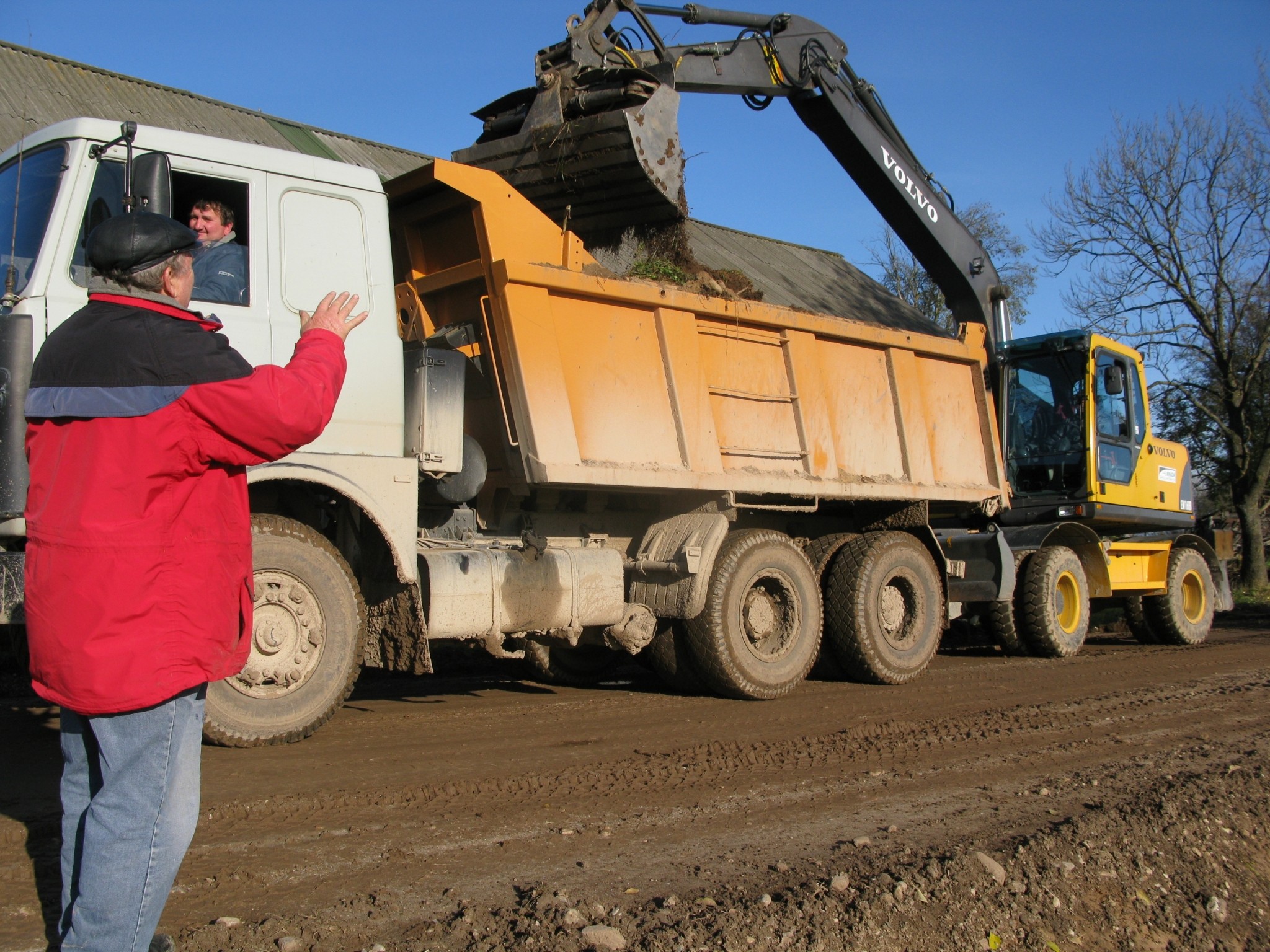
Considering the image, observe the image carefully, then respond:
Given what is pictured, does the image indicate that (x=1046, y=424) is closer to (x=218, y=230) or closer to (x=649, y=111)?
(x=649, y=111)

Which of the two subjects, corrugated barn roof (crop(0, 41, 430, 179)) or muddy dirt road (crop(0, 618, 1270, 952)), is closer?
muddy dirt road (crop(0, 618, 1270, 952))

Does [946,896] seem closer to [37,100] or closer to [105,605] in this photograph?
[105,605]

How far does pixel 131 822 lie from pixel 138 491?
0.73 m

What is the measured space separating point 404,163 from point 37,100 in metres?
6.33

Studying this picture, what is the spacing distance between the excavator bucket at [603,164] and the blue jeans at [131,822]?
532cm

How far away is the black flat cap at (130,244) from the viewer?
2381mm

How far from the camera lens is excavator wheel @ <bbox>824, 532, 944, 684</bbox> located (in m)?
7.94

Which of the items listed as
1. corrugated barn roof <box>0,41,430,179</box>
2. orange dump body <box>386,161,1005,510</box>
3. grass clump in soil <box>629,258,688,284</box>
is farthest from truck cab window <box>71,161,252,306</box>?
corrugated barn roof <box>0,41,430,179</box>

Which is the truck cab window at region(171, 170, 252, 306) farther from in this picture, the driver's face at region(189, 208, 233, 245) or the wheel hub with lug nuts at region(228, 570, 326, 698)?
the wheel hub with lug nuts at region(228, 570, 326, 698)

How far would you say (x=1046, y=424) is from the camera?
11188 millimetres

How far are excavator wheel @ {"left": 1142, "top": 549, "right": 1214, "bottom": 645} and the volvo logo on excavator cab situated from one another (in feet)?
A: 16.0

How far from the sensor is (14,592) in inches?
165

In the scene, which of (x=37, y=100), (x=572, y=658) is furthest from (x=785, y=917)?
(x=37, y=100)

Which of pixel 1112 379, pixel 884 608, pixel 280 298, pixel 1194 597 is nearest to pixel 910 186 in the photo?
pixel 1112 379
